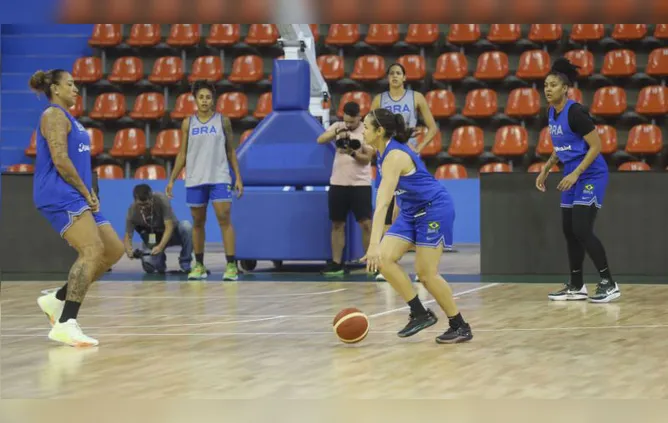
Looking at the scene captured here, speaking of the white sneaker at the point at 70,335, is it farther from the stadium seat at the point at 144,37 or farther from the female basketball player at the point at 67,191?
the stadium seat at the point at 144,37

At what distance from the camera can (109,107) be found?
17656mm

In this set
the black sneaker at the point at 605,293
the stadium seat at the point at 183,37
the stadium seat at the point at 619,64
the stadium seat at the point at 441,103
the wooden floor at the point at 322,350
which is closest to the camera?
the wooden floor at the point at 322,350

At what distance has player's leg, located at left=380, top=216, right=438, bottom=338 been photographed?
697 centimetres

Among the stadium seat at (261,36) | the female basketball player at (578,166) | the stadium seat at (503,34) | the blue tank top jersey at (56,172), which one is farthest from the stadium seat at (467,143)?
the blue tank top jersey at (56,172)

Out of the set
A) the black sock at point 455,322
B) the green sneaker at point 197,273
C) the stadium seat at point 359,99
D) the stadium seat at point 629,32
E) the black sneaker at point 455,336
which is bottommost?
the green sneaker at point 197,273

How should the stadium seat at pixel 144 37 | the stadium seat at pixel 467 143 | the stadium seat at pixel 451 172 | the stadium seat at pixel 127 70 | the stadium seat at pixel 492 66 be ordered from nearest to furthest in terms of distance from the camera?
the stadium seat at pixel 451 172 < the stadium seat at pixel 467 143 < the stadium seat at pixel 492 66 < the stadium seat at pixel 127 70 < the stadium seat at pixel 144 37

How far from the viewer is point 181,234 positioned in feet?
40.5

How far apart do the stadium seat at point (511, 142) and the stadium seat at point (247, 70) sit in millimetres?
3982

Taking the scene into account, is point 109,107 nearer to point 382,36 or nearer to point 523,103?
point 382,36

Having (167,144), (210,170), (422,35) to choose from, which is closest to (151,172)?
(167,144)

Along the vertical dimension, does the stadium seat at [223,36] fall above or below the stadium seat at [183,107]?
above

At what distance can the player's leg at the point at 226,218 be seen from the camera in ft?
35.9

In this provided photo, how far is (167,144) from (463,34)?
16.0 feet

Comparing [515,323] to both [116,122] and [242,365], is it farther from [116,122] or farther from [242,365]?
[116,122]
